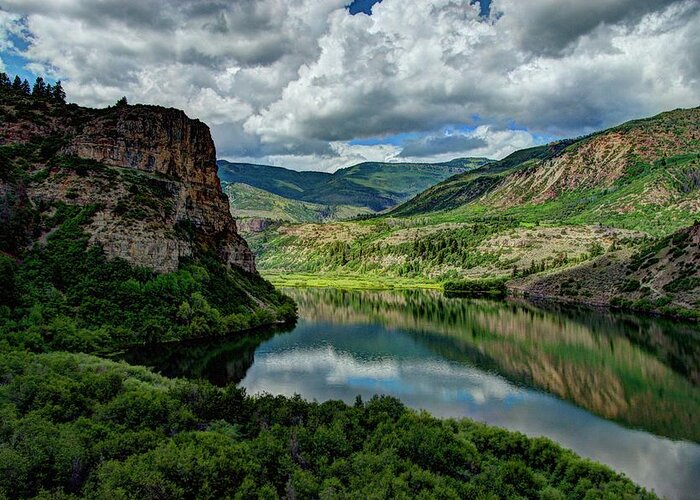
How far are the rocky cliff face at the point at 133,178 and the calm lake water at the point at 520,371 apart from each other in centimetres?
2493

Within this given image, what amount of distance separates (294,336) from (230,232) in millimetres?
46135

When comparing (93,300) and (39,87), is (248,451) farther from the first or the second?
(39,87)

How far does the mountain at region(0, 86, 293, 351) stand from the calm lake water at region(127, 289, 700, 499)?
9700 millimetres

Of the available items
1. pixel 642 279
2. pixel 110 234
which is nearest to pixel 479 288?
pixel 642 279

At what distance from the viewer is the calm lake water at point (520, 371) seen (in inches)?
1849

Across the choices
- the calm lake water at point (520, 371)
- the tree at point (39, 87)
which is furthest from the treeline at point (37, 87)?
the calm lake water at point (520, 371)

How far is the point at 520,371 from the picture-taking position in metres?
72.2

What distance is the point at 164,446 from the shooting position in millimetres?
34000

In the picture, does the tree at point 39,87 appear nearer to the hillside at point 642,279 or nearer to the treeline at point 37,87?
the treeline at point 37,87

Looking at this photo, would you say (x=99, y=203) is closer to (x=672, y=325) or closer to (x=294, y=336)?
Answer: (x=294, y=336)

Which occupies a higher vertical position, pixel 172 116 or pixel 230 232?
pixel 172 116

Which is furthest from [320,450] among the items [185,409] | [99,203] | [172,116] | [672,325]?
[172,116]

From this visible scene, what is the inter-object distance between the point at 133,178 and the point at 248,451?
8779 cm

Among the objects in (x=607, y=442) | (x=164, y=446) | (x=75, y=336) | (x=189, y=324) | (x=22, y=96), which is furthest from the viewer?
(x=22, y=96)
